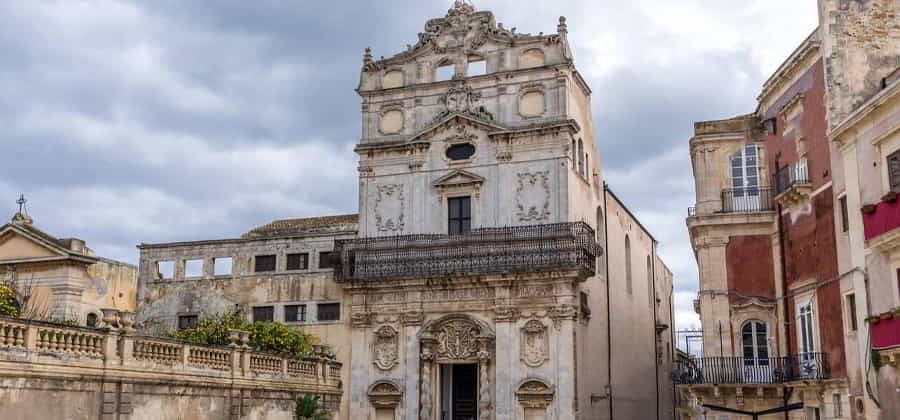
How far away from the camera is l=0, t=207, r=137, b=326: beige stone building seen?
33.7 meters

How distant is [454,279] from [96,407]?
1313cm

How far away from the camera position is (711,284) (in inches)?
970

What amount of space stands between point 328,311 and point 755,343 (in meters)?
14.8

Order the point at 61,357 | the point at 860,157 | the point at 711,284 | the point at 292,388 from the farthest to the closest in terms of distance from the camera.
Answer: the point at 292,388 < the point at 711,284 < the point at 860,157 < the point at 61,357

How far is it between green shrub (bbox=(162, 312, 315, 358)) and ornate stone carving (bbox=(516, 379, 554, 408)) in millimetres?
6888

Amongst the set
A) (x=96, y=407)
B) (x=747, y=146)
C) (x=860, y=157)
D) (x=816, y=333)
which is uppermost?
(x=747, y=146)

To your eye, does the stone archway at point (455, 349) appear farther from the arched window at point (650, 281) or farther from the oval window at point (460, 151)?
the arched window at point (650, 281)

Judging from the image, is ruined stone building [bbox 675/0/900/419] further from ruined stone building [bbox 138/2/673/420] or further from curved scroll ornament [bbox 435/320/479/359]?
curved scroll ornament [bbox 435/320/479/359]

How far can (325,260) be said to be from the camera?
109 ft

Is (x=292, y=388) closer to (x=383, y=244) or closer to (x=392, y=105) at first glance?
(x=383, y=244)

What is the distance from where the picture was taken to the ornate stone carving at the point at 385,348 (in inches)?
1218

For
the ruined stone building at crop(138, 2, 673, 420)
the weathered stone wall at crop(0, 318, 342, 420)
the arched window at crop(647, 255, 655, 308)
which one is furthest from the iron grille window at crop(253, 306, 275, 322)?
the arched window at crop(647, 255, 655, 308)

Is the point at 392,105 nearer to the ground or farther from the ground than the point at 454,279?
farther from the ground

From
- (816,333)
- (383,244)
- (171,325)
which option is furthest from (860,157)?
(171,325)
